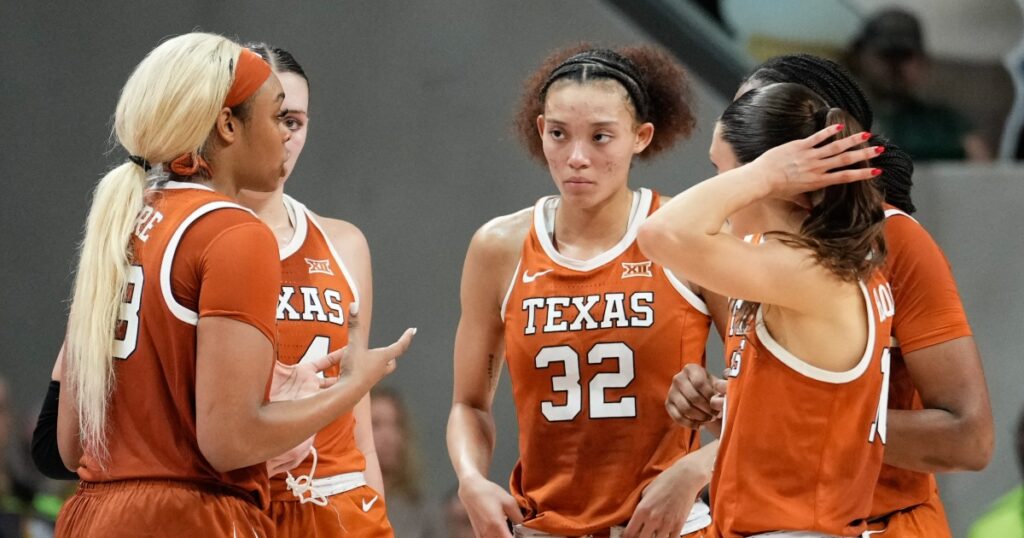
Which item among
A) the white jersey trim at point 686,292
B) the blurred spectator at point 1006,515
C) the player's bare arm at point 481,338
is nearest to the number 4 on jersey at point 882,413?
the white jersey trim at point 686,292

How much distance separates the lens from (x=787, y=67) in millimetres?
2572

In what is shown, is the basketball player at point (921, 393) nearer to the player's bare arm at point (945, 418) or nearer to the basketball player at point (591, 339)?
the player's bare arm at point (945, 418)

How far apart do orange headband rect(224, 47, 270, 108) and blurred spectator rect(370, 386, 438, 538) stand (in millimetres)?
2882

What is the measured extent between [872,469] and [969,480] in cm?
296

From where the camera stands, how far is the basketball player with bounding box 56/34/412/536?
6.78 feet

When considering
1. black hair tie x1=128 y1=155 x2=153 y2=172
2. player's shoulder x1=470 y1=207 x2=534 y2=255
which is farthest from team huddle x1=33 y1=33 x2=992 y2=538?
player's shoulder x1=470 y1=207 x2=534 y2=255

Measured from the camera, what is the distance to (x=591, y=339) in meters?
2.81

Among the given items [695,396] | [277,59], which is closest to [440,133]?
[277,59]

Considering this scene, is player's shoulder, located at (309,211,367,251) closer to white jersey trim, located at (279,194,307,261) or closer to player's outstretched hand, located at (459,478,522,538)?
white jersey trim, located at (279,194,307,261)

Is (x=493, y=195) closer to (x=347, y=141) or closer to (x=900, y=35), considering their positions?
(x=347, y=141)

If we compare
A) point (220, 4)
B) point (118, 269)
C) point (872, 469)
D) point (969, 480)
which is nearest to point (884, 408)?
point (872, 469)

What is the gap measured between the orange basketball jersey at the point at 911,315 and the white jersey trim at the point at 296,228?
145 centimetres

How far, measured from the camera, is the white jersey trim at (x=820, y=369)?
2041 millimetres

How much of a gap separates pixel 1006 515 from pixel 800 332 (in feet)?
10.2
